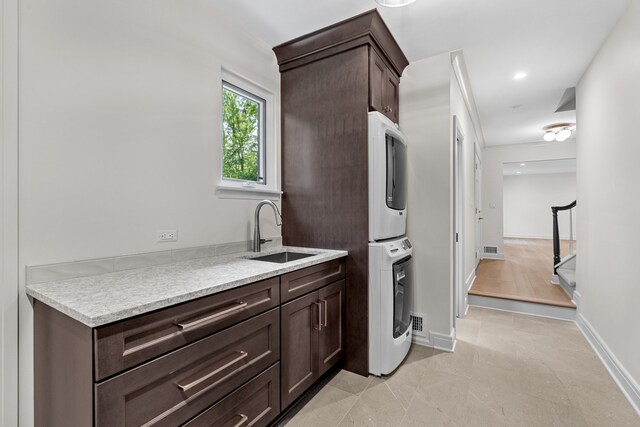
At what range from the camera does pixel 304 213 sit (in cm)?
239

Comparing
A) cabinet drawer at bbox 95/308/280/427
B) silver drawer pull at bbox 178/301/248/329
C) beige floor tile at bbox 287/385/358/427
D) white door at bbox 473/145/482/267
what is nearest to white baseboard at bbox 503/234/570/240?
white door at bbox 473/145/482/267

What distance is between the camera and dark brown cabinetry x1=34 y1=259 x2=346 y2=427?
2.99 ft

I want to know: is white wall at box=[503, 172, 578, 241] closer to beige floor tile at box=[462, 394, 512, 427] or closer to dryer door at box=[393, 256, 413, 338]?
dryer door at box=[393, 256, 413, 338]

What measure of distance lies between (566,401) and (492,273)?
3.41 meters

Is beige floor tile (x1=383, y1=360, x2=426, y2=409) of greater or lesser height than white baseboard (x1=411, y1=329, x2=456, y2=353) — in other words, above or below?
below

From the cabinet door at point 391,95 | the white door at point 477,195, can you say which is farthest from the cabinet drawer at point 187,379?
the white door at point 477,195

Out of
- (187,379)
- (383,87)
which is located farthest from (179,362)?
(383,87)

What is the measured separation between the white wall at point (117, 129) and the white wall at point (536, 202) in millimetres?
11687

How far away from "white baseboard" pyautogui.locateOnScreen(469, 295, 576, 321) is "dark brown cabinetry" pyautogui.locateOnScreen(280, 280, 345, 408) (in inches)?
96.6

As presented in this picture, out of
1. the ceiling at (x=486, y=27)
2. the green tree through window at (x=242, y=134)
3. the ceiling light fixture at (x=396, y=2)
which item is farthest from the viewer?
the green tree through window at (x=242, y=134)

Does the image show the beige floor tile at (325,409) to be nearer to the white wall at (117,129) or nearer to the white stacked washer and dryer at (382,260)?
the white stacked washer and dryer at (382,260)

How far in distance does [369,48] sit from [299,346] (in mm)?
2056

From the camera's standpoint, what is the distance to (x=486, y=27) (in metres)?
2.28

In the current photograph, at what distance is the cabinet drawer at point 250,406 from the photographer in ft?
3.97
